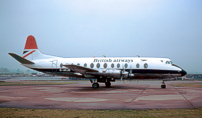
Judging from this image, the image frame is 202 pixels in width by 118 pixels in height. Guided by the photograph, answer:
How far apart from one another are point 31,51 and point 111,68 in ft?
43.9

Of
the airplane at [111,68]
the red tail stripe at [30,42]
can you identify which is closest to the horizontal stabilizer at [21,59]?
the airplane at [111,68]

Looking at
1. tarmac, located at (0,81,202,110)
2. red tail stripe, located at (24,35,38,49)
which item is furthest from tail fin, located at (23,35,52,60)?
tarmac, located at (0,81,202,110)

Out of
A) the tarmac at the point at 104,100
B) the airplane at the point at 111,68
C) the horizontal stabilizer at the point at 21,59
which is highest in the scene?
the horizontal stabilizer at the point at 21,59

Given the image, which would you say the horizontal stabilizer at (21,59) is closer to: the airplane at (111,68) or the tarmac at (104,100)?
the airplane at (111,68)

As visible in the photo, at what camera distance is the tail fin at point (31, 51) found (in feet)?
95.8

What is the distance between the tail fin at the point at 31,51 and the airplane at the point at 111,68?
84cm

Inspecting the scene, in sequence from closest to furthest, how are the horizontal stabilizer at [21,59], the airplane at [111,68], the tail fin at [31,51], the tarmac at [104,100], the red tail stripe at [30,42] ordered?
the tarmac at [104,100], the airplane at [111,68], the horizontal stabilizer at [21,59], the tail fin at [31,51], the red tail stripe at [30,42]

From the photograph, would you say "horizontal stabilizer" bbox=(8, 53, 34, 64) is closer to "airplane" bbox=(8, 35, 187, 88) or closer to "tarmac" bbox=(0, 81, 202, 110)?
"airplane" bbox=(8, 35, 187, 88)

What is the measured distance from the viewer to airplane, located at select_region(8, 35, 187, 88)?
78.8ft

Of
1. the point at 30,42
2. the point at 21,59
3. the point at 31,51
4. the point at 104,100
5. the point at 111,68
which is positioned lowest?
the point at 104,100

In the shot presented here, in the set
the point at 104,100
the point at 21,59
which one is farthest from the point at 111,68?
the point at 21,59

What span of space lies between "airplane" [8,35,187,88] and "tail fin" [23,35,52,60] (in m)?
0.84

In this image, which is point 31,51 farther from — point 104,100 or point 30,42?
point 104,100

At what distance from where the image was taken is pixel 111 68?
2569cm
